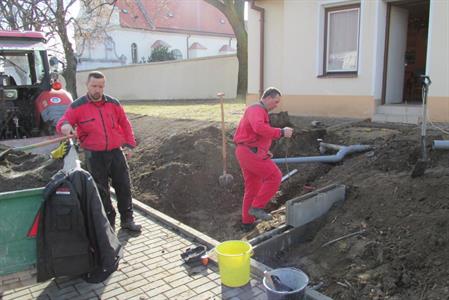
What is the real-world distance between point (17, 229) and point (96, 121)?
66.1 inches

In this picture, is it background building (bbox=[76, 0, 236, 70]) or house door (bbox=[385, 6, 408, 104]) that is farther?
background building (bbox=[76, 0, 236, 70])

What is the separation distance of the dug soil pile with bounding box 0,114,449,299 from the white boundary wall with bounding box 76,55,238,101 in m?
11.8

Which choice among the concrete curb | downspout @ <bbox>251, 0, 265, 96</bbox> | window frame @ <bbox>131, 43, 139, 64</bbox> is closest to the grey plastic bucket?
the concrete curb

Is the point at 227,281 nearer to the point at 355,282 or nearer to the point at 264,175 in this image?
the point at 355,282

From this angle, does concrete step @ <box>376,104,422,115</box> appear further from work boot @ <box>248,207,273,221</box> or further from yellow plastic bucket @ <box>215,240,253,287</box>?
yellow plastic bucket @ <box>215,240,253,287</box>

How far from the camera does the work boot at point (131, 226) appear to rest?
5.07m

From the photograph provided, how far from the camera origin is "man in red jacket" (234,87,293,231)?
15.8 feet

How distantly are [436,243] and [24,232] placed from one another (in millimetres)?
3540

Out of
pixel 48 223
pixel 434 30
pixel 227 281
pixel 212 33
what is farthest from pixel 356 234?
pixel 212 33

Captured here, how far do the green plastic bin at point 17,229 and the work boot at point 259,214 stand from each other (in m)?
2.60

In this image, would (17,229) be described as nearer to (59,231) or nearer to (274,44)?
(59,231)

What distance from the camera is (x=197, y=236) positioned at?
486 centimetres

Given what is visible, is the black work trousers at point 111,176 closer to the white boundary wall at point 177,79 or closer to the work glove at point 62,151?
the work glove at point 62,151

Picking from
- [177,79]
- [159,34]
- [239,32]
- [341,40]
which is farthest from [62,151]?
[159,34]
